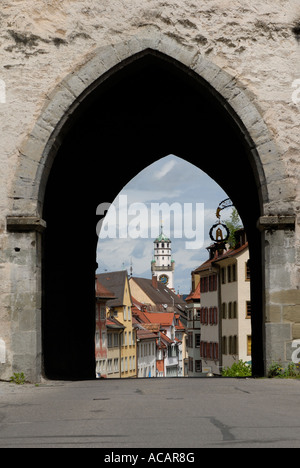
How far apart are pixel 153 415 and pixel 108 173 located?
10.3m

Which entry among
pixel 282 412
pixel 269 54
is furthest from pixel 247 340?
pixel 282 412

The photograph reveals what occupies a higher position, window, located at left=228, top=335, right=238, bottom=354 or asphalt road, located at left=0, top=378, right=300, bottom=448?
asphalt road, located at left=0, top=378, right=300, bottom=448

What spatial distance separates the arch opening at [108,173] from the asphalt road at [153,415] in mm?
4786

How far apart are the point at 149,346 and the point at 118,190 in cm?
7988

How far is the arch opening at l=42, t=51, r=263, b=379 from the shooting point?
14453 mm

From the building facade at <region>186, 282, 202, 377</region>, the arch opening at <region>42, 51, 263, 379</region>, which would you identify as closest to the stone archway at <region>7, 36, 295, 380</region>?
the arch opening at <region>42, 51, 263, 379</region>

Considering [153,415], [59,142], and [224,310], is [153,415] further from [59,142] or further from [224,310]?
[224,310]

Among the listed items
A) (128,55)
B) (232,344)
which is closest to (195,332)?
(232,344)

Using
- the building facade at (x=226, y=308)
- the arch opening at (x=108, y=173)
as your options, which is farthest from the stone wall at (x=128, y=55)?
the building facade at (x=226, y=308)

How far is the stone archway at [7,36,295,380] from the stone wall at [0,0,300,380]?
0.04 ft

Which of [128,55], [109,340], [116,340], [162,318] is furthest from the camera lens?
[162,318]

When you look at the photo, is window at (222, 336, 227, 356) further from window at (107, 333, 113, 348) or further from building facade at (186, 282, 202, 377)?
building facade at (186, 282, 202, 377)

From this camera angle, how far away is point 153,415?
668 cm

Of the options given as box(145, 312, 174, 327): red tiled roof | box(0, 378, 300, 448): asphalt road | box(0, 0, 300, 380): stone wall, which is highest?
box(0, 0, 300, 380): stone wall
